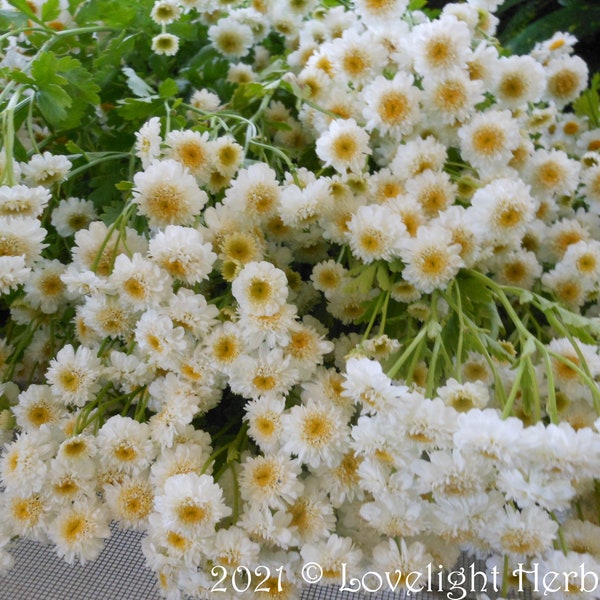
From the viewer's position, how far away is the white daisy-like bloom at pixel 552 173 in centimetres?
70

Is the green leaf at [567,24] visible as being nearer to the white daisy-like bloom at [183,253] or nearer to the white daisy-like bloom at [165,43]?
the white daisy-like bloom at [165,43]

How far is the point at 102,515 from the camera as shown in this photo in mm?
576

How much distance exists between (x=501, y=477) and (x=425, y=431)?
0.20 feet

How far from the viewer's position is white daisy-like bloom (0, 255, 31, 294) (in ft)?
1.80

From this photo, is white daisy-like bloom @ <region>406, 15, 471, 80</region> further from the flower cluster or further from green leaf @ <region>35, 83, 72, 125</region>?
green leaf @ <region>35, 83, 72, 125</region>

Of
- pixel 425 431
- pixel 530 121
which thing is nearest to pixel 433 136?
pixel 530 121

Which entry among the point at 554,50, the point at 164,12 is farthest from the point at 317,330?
the point at 554,50

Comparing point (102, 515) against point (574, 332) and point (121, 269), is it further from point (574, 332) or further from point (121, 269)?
point (574, 332)

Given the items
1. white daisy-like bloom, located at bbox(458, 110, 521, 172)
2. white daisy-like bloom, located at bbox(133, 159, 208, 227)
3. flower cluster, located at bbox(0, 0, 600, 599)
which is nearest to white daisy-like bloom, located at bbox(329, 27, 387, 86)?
flower cluster, located at bbox(0, 0, 600, 599)

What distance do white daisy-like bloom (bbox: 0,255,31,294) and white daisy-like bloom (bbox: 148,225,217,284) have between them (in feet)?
0.34

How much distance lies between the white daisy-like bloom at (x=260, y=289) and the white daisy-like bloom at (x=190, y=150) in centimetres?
12

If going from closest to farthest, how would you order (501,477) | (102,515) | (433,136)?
(501,477) < (102,515) < (433,136)

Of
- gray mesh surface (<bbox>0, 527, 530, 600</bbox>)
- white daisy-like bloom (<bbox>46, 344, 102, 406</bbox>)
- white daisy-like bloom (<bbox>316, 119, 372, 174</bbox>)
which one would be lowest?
gray mesh surface (<bbox>0, 527, 530, 600</bbox>)

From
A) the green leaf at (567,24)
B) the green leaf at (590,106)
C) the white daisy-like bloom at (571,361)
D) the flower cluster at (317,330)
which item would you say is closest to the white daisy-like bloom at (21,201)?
the flower cluster at (317,330)
